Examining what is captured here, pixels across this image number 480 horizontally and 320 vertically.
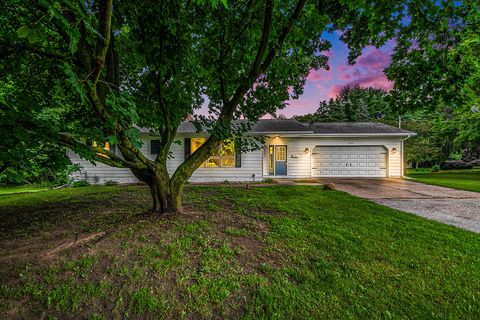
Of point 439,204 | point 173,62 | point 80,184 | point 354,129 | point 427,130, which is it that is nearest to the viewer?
point 173,62

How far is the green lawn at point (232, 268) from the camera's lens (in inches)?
79.7

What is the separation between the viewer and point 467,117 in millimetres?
14305

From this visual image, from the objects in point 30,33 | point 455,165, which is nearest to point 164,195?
point 30,33

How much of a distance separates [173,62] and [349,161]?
11.8 meters

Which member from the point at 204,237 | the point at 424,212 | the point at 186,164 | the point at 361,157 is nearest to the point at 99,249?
the point at 204,237

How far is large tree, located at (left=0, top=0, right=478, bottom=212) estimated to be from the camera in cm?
262

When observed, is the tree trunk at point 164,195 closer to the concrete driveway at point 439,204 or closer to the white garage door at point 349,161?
the concrete driveway at point 439,204

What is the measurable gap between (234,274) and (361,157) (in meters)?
12.1

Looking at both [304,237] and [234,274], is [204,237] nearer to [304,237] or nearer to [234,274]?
[234,274]

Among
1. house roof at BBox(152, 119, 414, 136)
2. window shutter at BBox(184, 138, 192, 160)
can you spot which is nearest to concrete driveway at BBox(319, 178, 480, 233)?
house roof at BBox(152, 119, 414, 136)

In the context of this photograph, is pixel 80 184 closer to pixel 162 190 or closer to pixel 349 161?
pixel 162 190

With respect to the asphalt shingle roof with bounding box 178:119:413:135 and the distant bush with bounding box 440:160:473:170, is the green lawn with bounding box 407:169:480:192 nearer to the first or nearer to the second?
the asphalt shingle roof with bounding box 178:119:413:135

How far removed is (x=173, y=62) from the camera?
3.14 metres

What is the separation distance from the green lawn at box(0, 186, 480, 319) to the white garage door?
8.18 metres
